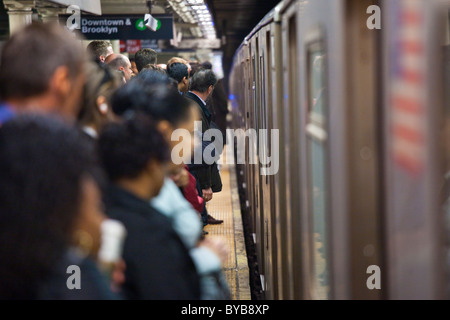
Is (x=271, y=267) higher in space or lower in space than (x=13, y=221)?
lower

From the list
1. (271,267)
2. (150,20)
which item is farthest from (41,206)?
(150,20)

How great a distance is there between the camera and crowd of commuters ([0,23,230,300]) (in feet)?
4.72

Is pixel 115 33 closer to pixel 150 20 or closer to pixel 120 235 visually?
pixel 150 20

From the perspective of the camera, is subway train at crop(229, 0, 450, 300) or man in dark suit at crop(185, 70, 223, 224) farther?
man in dark suit at crop(185, 70, 223, 224)

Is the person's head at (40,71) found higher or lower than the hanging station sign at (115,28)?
lower

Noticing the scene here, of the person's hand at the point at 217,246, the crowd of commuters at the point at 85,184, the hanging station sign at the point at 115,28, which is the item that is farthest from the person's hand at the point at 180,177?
the hanging station sign at the point at 115,28

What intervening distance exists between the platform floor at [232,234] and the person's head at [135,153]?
3.17 meters

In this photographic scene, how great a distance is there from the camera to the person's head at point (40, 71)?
6.32 ft

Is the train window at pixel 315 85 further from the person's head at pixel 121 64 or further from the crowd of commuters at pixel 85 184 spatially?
the person's head at pixel 121 64

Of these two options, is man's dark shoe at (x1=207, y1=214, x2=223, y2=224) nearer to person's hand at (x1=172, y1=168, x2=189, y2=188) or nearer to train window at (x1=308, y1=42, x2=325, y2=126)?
person's hand at (x1=172, y1=168, x2=189, y2=188)

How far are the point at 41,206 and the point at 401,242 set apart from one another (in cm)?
76

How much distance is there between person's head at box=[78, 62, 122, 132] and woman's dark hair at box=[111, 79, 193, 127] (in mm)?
89

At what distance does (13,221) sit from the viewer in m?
1.42

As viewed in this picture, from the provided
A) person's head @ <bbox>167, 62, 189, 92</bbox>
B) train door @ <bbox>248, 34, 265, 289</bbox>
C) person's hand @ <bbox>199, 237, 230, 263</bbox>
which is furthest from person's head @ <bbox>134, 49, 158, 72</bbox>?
person's hand @ <bbox>199, 237, 230, 263</bbox>
